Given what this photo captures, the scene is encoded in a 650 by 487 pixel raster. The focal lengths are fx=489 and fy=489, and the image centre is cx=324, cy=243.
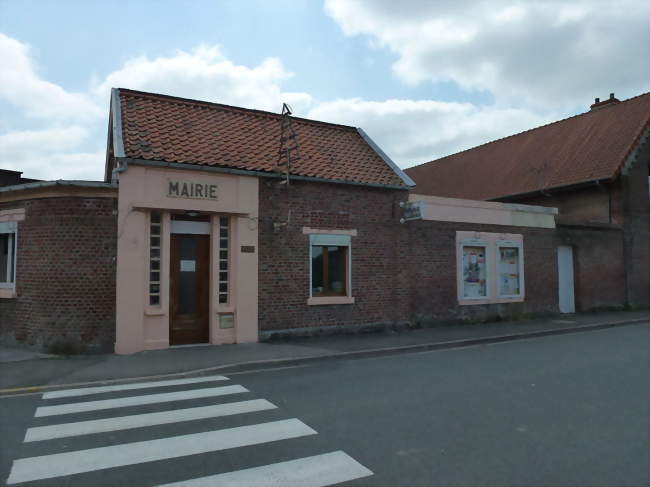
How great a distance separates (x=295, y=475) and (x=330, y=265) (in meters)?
8.63

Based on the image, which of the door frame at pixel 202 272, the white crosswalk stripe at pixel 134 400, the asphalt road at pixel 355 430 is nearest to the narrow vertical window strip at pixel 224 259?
the door frame at pixel 202 272

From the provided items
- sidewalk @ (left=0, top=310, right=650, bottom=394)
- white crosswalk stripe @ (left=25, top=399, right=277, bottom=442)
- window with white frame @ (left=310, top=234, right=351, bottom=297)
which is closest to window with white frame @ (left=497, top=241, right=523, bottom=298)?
sidewalk @ (left=0, top=310, right=650, bottom=394)

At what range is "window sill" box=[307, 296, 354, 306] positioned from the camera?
39.4 feet

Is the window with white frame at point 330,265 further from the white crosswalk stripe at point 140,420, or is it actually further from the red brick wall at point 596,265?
the red brick wall at point 596,265

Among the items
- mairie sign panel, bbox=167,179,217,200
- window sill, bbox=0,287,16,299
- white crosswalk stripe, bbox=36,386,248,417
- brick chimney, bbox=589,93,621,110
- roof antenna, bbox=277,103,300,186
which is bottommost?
white crosswalk stripe, bbox=36,386,248,417

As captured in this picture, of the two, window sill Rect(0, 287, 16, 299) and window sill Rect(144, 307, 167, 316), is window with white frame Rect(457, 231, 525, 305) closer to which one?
window sill Rect(144, 307, 167, 316)

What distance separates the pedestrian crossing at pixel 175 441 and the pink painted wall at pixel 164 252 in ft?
10.5

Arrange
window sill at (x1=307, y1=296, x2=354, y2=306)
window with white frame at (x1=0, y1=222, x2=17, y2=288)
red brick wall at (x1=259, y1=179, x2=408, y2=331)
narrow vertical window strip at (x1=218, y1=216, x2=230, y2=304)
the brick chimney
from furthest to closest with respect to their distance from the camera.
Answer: the brick chimney
window sill at (x1=307, y1=296, x2=354, y2=306)
red brick wall at (x1=259, y1=179, x2=408, y2=331)
narrow vertical window strip at (x1=218, y1=216, x2=230, y2=304)
window with white frame at (x1=0, y1=222, x2=17, y2=288)

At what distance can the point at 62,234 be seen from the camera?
985 centimetres

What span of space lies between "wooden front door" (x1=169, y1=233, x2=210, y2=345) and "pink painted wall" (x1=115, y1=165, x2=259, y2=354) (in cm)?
24

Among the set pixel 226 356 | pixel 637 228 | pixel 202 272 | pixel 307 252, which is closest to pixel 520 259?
pixel 637 228

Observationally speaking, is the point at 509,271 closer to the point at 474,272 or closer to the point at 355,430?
the point at 474,272

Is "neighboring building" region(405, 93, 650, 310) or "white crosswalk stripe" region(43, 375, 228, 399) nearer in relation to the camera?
"white crosswalk stripe" region(43, 375, 228, 399)

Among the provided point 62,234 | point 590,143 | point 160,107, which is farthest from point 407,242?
point 590,143
